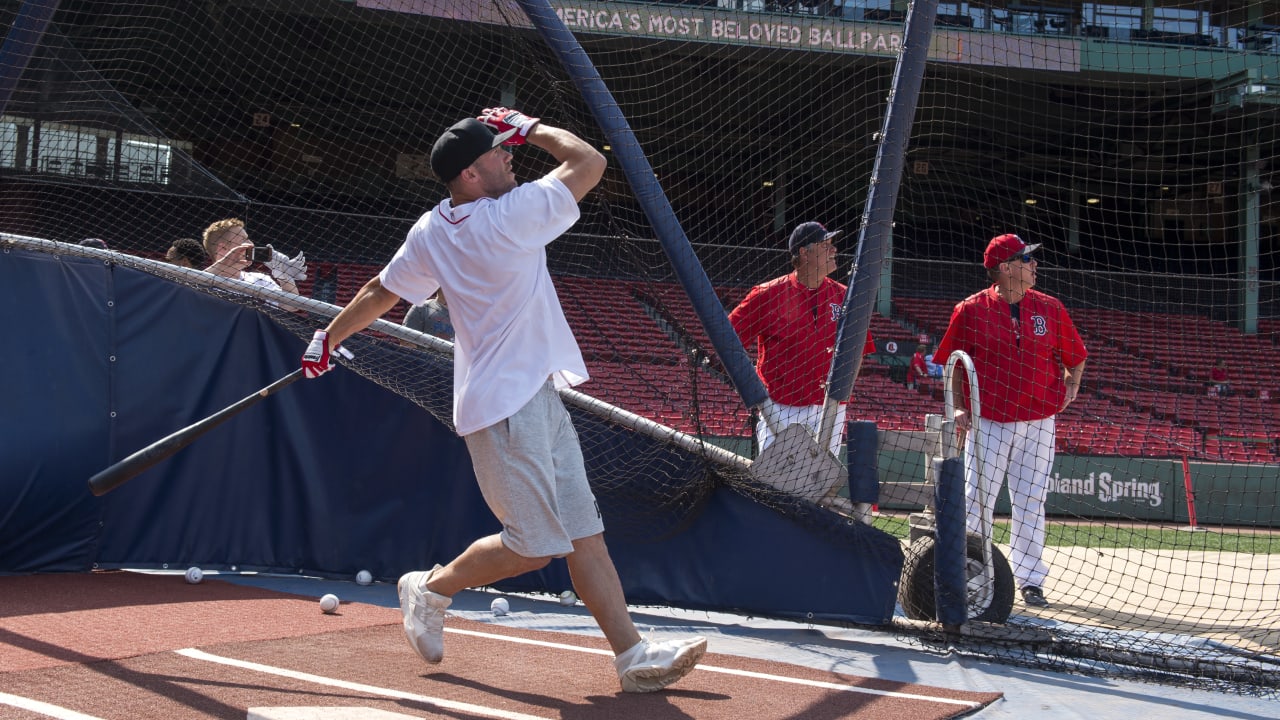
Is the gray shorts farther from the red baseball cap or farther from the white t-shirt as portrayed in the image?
the red baseball cap

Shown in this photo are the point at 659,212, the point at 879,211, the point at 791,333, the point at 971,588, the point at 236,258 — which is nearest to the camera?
the point at 971,588

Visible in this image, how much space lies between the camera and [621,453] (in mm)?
5348

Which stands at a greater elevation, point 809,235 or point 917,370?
point 809,235

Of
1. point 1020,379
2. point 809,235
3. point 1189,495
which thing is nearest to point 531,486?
point 809,235

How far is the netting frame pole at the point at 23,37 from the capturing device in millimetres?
6348

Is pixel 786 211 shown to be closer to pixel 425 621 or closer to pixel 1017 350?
pixel 1017 350

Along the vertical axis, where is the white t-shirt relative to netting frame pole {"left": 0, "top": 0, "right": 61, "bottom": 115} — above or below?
below

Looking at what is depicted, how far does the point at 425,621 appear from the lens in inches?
141

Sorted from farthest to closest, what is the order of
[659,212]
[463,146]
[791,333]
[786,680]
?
[791,333] → [659,212] → [786,680] → [463,146]

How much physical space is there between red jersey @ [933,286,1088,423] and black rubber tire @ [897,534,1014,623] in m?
1.15

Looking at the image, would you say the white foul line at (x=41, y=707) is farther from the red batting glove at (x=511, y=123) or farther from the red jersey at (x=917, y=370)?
the red jersey at (x=917, y=370)

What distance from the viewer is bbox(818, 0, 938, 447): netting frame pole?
5105 mm

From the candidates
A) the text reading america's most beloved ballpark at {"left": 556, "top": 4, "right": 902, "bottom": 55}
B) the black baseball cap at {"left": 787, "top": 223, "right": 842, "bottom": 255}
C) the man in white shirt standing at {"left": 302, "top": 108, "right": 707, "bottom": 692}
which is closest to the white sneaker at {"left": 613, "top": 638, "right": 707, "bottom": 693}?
the man in white shirt standing at {"left": 302, "top": 108, "right": 707, "bottom": 692}

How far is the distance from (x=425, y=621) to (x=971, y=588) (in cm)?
236
